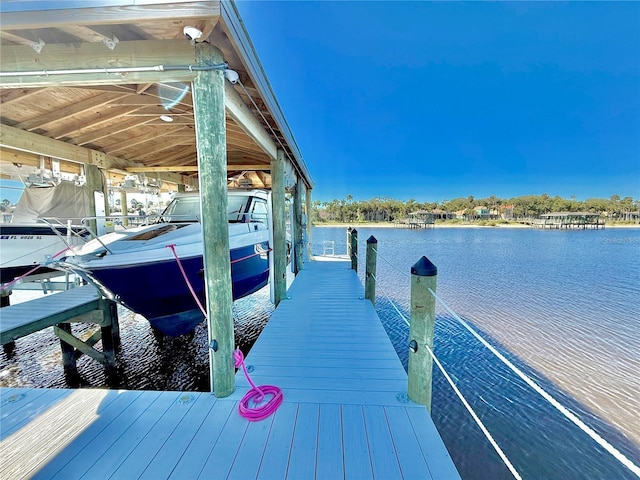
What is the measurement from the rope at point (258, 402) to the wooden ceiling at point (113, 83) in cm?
243

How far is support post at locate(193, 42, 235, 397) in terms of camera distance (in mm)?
2023

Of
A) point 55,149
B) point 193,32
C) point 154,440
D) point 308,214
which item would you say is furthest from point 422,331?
point 308,214

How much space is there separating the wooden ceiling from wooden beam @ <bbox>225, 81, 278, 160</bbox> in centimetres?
4

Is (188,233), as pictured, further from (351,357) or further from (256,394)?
(351,357)

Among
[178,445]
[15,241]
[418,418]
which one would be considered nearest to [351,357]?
[418,418]

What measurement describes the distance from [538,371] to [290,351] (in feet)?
14.3

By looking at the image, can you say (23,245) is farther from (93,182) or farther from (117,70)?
(117,70)

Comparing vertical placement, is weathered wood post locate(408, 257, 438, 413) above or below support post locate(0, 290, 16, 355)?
above

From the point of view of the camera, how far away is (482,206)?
8094 cm

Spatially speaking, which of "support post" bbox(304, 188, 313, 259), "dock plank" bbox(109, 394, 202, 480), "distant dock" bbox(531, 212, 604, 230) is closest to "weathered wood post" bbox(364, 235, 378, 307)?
"dock plank" bbox(109, 394, 202, 480)

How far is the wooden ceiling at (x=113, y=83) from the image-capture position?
1.74 m

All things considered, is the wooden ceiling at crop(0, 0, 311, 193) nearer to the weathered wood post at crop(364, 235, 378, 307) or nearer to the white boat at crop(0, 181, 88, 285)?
the white boat at crop(0, 181, 88, 285)

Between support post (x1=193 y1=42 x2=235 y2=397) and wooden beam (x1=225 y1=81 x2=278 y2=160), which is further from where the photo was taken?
wooden beam (x1=225 y1=81 x2=278 y2=160)

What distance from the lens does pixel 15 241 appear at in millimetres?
5340
